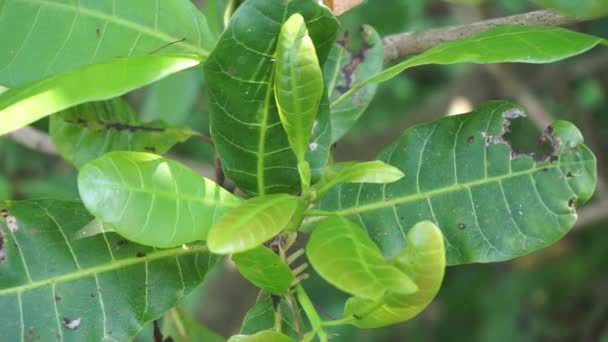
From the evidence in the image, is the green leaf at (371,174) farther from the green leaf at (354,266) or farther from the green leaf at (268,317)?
the green leaf at (268,317)

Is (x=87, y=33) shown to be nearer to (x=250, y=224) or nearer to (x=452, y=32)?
(x=250, y=224)

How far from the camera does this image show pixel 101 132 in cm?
109

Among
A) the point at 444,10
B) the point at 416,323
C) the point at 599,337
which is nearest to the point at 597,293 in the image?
the point at 599,337

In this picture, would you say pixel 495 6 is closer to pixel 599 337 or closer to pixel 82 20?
pixel 599 337

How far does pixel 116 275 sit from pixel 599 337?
1694 mm

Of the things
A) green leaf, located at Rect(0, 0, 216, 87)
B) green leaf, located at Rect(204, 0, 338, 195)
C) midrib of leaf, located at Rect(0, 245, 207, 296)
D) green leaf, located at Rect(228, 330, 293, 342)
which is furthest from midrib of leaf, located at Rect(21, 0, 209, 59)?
green leaf, located at Rect(228, 330, 293, 342)

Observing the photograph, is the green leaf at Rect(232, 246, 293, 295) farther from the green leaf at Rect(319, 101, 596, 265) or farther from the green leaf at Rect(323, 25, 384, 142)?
the green leaf at Rect(323, 25, 384, 142)

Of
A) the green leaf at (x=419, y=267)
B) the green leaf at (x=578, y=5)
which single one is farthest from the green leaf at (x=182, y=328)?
the green leaf at (x=578, y=5)

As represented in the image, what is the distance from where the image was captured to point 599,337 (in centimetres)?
220

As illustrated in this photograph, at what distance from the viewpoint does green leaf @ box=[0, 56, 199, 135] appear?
2.29ft

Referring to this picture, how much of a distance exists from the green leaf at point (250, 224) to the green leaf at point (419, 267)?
0.12 meters

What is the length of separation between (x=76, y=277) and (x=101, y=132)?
27cm

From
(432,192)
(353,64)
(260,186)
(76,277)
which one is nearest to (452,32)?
(353,64)

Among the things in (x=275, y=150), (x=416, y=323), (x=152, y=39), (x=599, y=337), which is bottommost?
(x=416, y=323)
